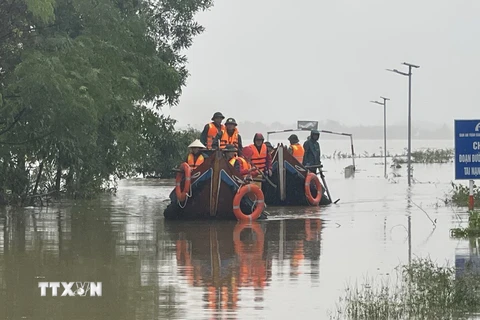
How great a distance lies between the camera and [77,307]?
461 inches

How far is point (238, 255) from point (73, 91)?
6969 mm

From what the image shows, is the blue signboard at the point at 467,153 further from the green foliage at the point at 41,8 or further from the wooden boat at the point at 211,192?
the green foliage at the point at 41,8

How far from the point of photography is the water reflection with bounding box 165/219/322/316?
12.5m

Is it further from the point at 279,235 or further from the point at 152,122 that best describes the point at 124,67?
the point at 279,235

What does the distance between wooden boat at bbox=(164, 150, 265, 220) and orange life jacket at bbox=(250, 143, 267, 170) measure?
3268 millimetres

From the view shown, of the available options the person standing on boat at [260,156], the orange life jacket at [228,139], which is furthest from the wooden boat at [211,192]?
the person standing on boat at [260,156]

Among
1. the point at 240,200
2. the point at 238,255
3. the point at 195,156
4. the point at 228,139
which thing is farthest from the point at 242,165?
the point at 238,255

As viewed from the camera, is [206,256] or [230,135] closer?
[206,256]

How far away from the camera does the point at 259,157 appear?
83.8 ft

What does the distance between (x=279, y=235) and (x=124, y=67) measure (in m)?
7.51

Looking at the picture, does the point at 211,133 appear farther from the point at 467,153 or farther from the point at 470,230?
the point at 470,230

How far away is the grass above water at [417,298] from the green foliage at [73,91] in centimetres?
1035

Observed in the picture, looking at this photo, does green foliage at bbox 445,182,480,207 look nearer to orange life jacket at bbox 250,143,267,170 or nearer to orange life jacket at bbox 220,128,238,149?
orange life jacket at bbox 250,143,267,170

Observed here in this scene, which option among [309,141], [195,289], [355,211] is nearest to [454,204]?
[355,211]
